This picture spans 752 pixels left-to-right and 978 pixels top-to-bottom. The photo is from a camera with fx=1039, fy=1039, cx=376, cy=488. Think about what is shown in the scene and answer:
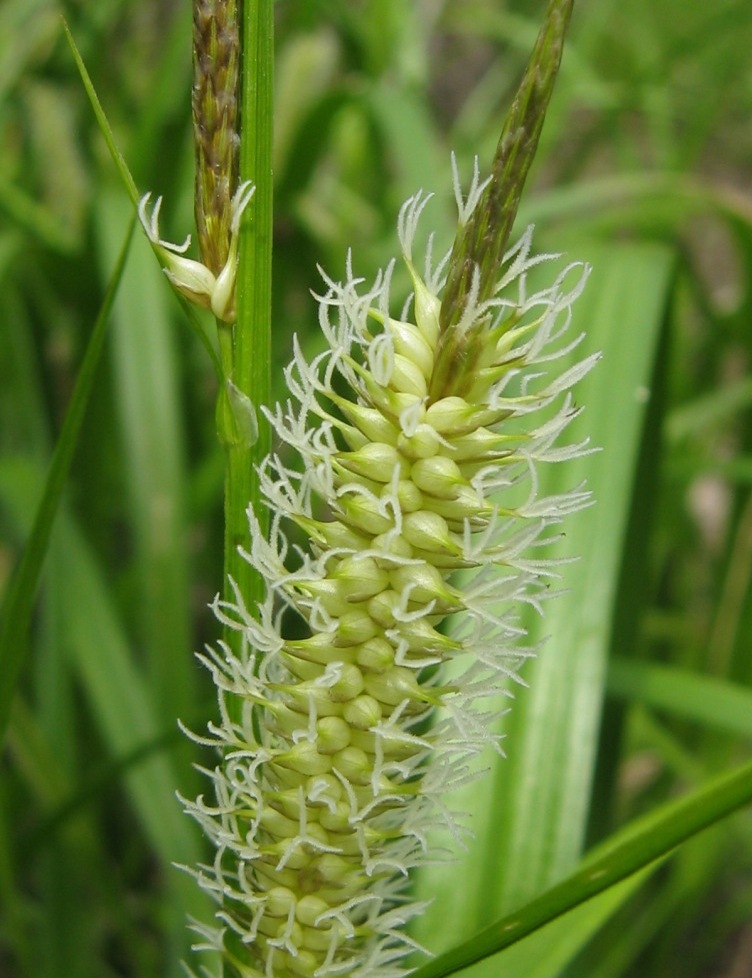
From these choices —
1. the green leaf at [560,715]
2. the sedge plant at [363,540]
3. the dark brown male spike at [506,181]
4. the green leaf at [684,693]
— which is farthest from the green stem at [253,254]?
the green leaf at [684,693]

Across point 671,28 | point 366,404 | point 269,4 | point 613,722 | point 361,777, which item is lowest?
point 613,722

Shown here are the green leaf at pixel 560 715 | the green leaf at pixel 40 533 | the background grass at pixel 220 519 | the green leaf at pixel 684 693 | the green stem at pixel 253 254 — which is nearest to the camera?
the green stem at pixel 253 254

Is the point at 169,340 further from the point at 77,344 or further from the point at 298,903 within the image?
the point at 298,903

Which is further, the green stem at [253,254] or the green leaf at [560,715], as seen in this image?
the green leaf at [560,715]

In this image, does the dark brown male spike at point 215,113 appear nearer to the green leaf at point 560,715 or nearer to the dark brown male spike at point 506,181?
the dark brown male spike at point 506,181

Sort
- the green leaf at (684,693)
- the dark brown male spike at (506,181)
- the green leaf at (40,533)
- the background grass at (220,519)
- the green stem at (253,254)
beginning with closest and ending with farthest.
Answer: the dark brown male spike at (506,181), the green stem at (253,254), the green leaf at (40,533), the background grass at (220,519), the green leaf at (684,693)

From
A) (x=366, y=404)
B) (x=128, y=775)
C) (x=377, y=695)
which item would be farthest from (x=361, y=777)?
(x=128, y=775)

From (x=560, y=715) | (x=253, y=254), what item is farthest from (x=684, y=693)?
(x=253, y=254)

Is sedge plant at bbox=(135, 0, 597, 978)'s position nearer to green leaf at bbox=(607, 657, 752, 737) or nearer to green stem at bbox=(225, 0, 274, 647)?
green stem at bbox=(225, 0, 274, 647)
